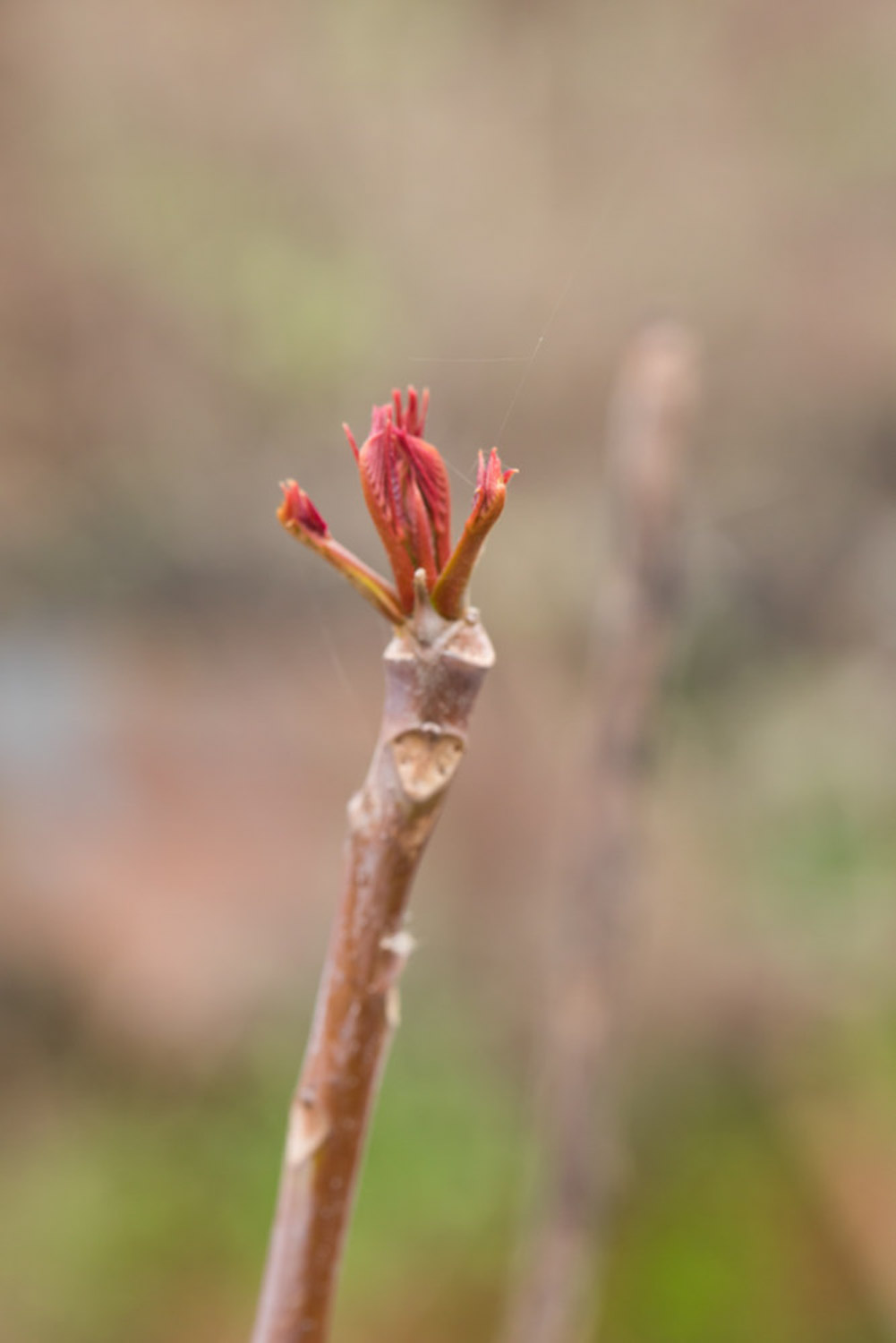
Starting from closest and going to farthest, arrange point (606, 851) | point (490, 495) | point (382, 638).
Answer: point (490, 495) < point (606, 851) < point (382, 638)

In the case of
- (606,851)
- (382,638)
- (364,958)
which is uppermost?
(382,638)

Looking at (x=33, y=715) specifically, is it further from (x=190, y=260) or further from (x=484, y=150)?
(x=484, y=150)

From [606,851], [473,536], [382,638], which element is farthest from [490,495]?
[382,638]

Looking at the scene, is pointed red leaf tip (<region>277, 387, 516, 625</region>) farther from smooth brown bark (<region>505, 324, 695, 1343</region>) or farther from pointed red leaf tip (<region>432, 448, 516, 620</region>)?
smooth brown bark (<region>505, 324, 695, 1343</region>)

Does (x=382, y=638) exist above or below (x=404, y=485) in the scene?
above

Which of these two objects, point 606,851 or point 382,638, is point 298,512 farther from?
point 382,638

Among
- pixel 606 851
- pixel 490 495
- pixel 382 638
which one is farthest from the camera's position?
pixel 382 638

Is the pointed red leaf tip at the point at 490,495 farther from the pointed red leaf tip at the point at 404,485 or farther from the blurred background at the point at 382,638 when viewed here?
the blurred background at the point at 382,638
